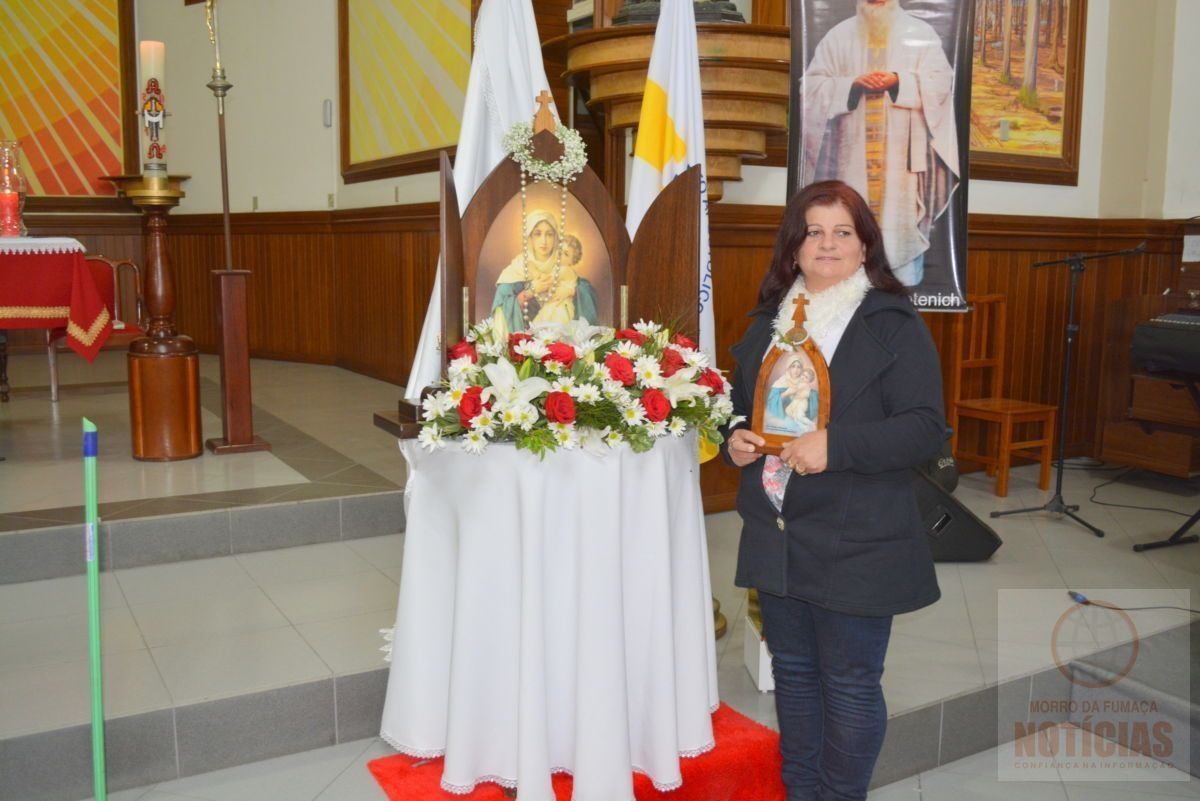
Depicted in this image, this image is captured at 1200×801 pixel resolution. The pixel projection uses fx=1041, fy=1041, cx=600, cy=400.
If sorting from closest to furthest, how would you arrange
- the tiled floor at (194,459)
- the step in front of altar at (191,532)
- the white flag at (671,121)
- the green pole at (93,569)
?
the green pole at (93,569) → the white flag at (671,121) → the step in front of altar at (191,532) → the tiled floor at (194,459)

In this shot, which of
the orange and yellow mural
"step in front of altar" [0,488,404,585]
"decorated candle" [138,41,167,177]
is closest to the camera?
"step in front of altar" [0,488,404,585]

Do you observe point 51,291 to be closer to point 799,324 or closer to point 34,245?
point 34,245

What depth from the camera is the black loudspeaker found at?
3.97 metres

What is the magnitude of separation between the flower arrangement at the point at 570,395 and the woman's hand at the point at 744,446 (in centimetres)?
11

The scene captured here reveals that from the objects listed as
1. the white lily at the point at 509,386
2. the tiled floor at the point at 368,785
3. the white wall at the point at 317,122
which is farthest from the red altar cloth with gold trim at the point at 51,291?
the white lily at the point at 509,386

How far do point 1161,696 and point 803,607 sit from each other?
1.49 meters

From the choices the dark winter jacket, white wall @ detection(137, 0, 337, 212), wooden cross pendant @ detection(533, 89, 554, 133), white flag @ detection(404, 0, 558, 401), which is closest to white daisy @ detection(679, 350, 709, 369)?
the dark winter jacket

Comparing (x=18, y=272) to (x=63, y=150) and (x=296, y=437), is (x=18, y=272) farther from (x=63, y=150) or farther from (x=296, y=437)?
(x=63, y=150)

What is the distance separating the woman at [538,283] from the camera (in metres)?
2.55

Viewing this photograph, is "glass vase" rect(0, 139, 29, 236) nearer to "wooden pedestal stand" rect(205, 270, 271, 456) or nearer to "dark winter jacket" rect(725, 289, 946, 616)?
"wooden pedestal stand" rect(205, 270, 271, 456)

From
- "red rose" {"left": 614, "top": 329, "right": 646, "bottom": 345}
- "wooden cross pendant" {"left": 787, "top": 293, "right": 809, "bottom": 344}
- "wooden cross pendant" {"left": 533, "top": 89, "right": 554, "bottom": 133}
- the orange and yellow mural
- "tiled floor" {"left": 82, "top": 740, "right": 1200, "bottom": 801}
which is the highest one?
the orange and yellow mural

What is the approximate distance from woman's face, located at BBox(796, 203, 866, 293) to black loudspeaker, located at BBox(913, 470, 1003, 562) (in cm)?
204

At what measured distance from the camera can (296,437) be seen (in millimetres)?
5223

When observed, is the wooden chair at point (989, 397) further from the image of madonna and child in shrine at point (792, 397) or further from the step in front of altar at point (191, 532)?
the image of madonna and child in shrine at point (792, 397)
